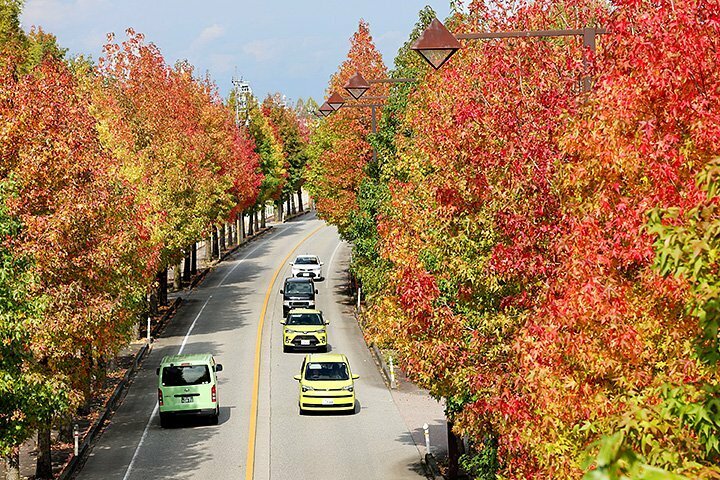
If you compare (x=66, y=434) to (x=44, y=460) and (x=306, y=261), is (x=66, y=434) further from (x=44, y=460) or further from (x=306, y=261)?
(x=306, y=261)

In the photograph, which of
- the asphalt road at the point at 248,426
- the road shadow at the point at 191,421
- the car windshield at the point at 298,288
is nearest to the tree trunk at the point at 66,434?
the asphalt road at the point at 248,426

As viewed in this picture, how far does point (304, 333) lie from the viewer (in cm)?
4359

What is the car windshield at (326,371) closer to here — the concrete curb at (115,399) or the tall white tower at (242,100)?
the concrete curb at (115,399)

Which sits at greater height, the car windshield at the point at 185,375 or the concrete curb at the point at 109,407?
Result: the car windshield at the point at 185,375

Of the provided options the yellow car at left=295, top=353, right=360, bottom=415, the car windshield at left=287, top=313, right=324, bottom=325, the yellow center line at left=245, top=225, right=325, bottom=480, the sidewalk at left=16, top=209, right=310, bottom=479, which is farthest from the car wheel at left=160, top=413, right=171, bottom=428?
the car windshield at left=287, top=313, right=324, bottom=325

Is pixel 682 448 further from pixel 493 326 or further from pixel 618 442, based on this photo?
pixel 493 326

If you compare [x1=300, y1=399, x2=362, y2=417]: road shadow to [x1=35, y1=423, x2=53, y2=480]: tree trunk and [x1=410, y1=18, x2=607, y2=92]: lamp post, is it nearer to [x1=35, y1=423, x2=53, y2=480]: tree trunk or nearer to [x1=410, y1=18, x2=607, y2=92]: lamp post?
[x1=35, y1=423, x2=53, y2=480]: tree trunk

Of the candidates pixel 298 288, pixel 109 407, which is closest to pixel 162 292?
pixel 298 288

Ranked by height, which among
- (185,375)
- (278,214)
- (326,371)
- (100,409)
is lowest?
(100,409)

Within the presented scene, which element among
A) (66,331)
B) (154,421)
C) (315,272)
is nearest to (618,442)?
(66,331)

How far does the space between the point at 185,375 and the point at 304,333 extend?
12.9 meters

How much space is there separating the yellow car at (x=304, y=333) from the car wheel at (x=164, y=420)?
1228 centimetres

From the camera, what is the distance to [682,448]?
8.47 m

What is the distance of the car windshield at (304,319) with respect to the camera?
44375 mm
